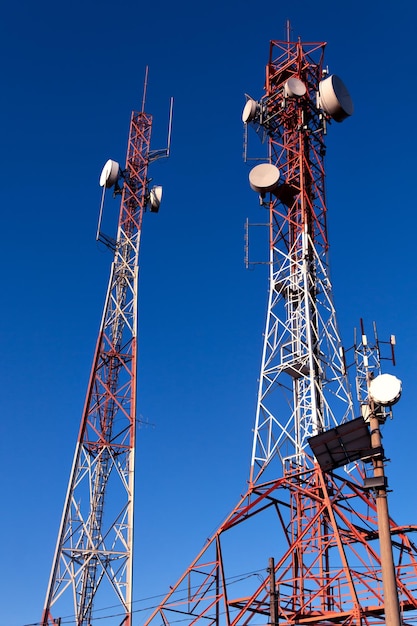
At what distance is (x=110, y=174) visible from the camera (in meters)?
55.2

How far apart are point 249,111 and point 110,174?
1352 centimetres

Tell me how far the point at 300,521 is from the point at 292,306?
1244cm

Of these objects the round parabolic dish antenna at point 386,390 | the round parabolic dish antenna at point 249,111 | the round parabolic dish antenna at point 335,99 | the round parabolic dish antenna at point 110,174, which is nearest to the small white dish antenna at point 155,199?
the round parabolic dish antenna at point 110,174

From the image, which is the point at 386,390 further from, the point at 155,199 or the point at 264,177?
the point at 155,199

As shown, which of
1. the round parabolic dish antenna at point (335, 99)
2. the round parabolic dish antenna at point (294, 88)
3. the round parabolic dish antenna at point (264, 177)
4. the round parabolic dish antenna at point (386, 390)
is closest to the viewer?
the round parabolic dish antenna at point (386, 390)

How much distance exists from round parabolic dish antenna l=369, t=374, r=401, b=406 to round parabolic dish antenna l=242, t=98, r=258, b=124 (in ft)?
102

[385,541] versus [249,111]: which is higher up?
[249,111]

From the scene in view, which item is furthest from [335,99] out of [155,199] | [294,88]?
[155,199]

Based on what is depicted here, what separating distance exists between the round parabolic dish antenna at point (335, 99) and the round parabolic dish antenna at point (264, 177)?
5375 mm

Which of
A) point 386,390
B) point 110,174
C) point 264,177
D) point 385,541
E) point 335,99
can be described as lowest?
point 385,541

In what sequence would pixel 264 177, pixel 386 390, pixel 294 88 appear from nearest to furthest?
pixel 386 390
pixel 264 177
pixel 294 88

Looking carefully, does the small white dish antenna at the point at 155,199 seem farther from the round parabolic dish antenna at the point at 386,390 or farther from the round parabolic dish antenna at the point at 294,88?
the round parabolic dish antenna at the point at 386,390

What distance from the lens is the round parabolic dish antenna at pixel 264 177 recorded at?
43.5 meters

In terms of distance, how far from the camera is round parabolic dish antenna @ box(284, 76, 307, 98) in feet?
147
